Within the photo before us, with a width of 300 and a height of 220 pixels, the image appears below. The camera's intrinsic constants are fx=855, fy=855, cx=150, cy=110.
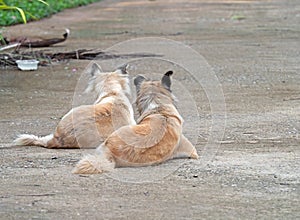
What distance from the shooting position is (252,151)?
6141 millimetres

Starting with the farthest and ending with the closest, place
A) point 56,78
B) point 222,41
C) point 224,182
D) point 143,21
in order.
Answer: point 143,21 < point 222,41 < point 56,78 < point 224,182

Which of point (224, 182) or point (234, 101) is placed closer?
point (224, 182)

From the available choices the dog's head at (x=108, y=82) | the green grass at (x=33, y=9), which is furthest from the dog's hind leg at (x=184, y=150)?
the green grass at (x=33, y=9)

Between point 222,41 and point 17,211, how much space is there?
30.3ft

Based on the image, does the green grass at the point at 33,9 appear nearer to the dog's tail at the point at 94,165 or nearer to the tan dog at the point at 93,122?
the tan dog at the point at 93,122

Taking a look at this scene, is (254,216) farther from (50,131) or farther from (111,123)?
(50,131)

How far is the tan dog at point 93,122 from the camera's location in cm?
611

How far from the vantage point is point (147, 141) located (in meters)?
5.49

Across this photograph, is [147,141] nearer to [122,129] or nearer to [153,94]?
[122,129]

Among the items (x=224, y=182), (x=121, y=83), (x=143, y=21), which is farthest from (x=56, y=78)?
(x=143, y=21)

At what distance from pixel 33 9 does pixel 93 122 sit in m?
13.1

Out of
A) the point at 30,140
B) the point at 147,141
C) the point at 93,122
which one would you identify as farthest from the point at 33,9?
the point at 147,141

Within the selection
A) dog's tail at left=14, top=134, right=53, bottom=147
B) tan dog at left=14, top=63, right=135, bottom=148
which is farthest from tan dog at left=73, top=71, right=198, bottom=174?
dog's tail at left=14, top=134, right=53, bottom=147

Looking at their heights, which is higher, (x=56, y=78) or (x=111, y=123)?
(x=111, y=123)
